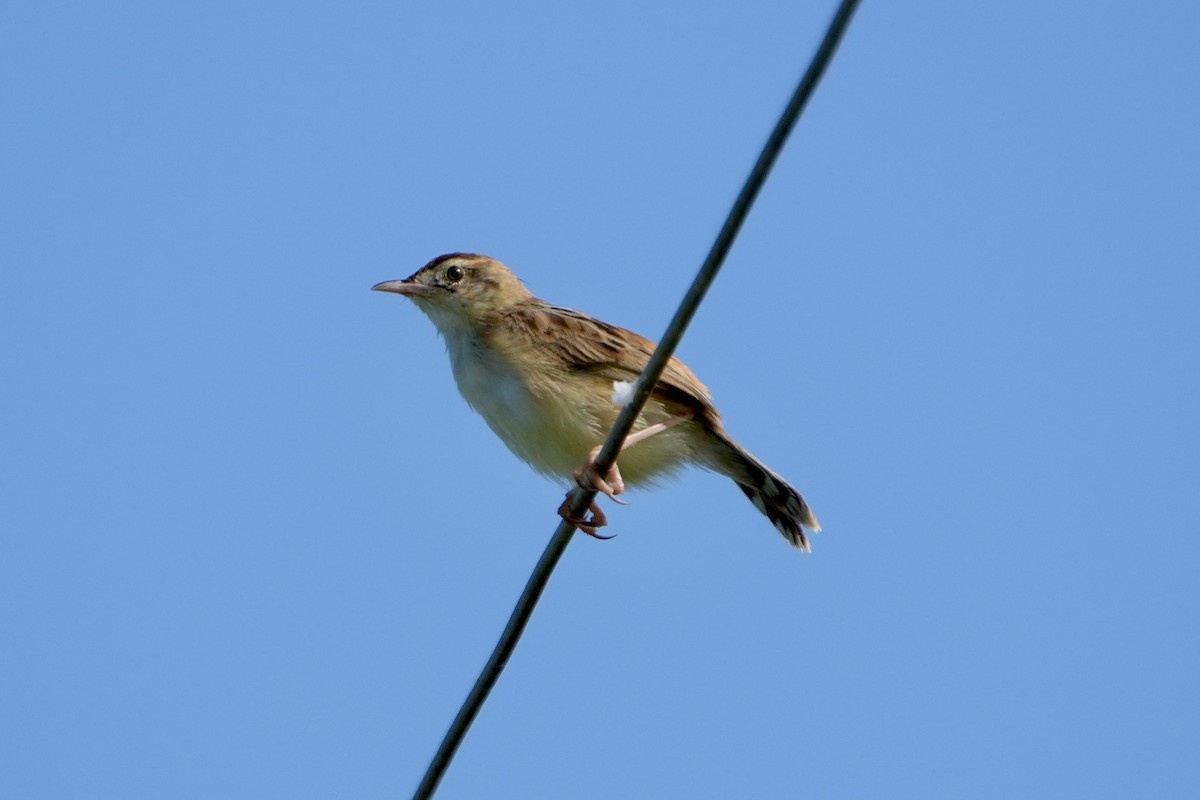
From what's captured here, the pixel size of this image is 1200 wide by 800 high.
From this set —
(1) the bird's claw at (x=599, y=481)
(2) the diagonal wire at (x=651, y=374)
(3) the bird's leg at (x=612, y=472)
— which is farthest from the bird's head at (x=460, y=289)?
(2) the diagonal wire at (x=651, y=374)

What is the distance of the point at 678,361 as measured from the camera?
22.6 feet

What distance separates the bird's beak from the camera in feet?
24.8

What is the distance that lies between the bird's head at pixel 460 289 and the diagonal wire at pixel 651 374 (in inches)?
108

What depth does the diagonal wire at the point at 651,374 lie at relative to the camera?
3070 mm

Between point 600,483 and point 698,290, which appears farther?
point 600,483

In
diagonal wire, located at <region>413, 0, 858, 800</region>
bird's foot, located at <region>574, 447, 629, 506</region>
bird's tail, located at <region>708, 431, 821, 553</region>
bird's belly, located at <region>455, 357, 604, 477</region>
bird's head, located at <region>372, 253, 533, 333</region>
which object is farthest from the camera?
bird's head, located at <region>372, 253, 533, 333</region>

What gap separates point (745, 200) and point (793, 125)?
0.82 feet

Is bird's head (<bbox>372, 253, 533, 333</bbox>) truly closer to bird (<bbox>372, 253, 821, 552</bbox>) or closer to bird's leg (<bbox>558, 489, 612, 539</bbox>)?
bird (<bbox>372, 253, 821, 552</bbox>)

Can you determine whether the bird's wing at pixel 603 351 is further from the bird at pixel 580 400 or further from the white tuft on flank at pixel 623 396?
the white tuft on flank at pixel 623 396

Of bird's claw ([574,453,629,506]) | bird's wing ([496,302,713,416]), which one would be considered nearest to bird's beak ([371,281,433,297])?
bird's wing ([496,302,713,416])

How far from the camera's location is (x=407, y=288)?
25.0ft

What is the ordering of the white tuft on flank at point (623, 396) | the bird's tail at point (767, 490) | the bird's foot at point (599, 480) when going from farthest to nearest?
the bird's tail at point (767, 490) → the bird's foot at point (599, 480) → the white tuft on flank at point (623, 396)

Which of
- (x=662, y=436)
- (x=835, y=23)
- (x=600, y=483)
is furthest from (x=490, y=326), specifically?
(x=835, y=23)

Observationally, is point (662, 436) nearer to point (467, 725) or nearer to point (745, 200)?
point (467, 725)
